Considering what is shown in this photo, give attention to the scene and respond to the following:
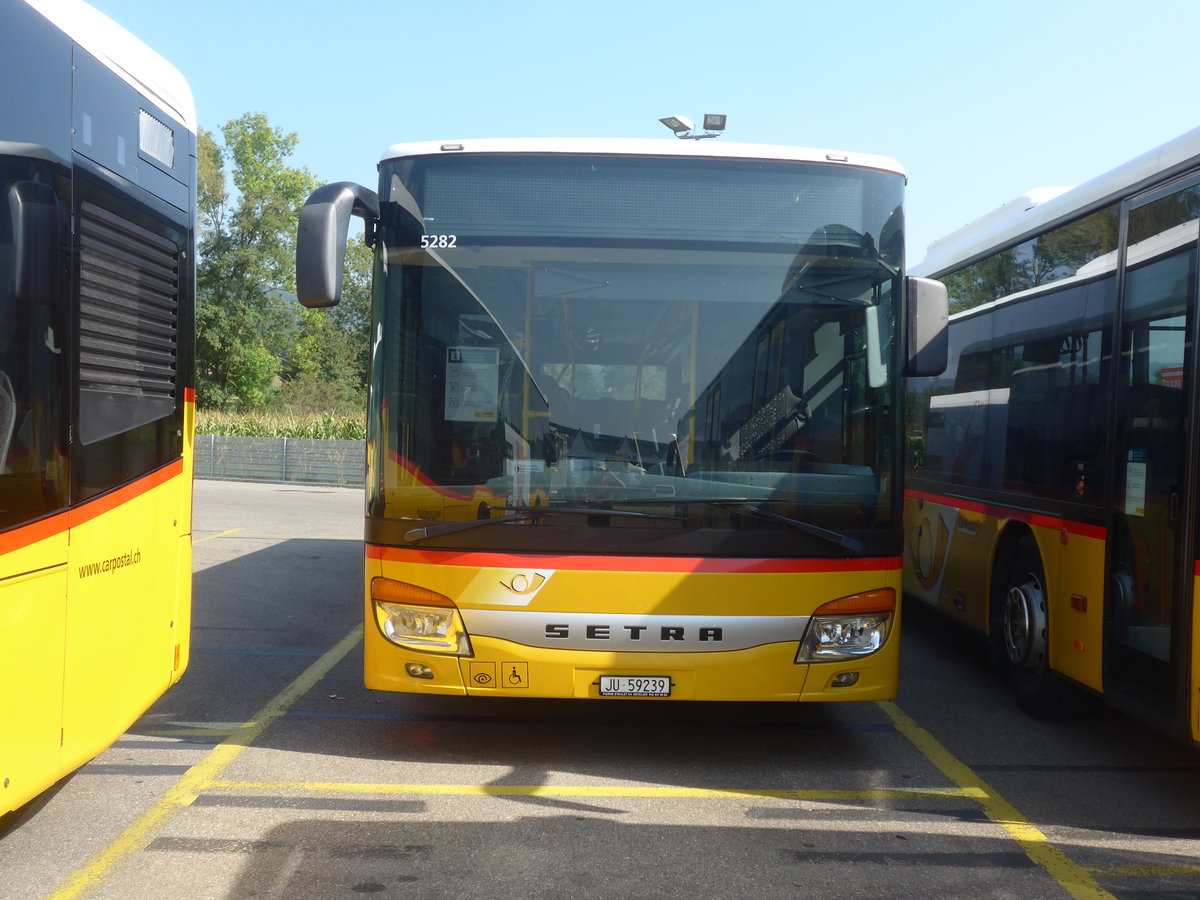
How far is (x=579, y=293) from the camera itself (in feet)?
18.6

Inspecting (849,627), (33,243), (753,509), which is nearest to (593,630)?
(753,509)

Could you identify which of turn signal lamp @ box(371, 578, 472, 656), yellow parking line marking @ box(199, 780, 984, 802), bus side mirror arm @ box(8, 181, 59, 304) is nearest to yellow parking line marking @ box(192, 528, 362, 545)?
turn signal lamp @ box(371, 578, 472, 656)

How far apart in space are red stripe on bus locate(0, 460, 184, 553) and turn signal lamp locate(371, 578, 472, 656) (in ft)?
3.58

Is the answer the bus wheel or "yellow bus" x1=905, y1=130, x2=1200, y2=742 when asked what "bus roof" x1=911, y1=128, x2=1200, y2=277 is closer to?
"yellow bus" x1=905, y1=130, x2=1200, y2=742

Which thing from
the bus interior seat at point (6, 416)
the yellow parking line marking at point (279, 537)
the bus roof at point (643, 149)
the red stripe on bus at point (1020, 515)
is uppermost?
the bus roof at point (643, 149)

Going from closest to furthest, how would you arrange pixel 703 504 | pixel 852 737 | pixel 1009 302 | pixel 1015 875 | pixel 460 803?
pixel 1015 875, pixel 460 803, pixel 703 504, pixel 852 737, pixel 1009 302

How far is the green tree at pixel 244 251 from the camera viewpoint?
52.9m

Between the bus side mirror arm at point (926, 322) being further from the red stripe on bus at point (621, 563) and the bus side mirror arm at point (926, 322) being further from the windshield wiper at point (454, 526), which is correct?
the windshield wiper at point (454, 526)

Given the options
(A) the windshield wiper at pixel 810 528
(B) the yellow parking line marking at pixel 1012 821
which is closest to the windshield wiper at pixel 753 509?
(A) the windshield wiper at pixel 810 528

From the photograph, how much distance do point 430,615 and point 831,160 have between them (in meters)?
2.89

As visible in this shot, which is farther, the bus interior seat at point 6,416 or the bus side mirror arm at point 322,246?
the bus side mirror arm at point 322,246

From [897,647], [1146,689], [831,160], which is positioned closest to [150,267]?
[831,160]

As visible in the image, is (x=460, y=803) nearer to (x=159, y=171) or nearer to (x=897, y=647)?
(x=897, y=647)

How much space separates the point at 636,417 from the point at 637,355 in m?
0.29
